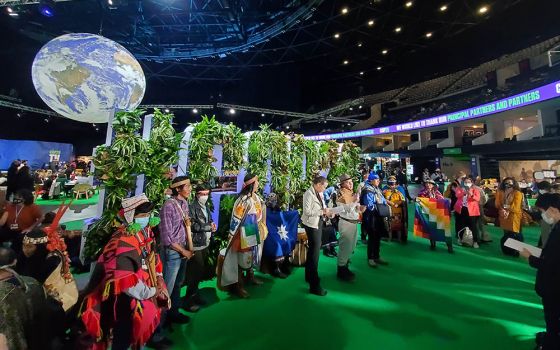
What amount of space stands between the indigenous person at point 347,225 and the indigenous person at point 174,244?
84.0 inches

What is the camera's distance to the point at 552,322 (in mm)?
1888

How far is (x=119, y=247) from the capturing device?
1.66m

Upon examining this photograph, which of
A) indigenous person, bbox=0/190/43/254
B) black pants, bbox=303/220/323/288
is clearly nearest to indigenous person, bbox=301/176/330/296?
black pants, bbox=303/220/323/288

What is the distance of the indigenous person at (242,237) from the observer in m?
3.15

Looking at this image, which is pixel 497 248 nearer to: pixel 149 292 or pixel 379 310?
pixel 379 310

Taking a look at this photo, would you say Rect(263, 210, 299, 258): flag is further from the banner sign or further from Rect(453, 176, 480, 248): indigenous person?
Rect(453, 176, 480, 248): indigenous person

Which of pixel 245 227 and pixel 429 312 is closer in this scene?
pixel 429 312

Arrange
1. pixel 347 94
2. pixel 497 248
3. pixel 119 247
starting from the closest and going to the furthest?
pixel 119 247
pixel 497 248
pixel 347 94

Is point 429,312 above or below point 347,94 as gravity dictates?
below

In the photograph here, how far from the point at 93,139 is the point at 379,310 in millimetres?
20872

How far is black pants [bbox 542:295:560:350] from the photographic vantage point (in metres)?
1.84

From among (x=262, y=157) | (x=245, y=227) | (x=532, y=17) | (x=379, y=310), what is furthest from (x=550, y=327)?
(x=532, y=17)

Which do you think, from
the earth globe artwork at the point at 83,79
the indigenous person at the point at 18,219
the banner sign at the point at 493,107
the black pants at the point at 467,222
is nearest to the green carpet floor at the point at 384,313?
the black pants at the point at 467,222

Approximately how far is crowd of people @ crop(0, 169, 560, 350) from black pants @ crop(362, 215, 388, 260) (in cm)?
2
